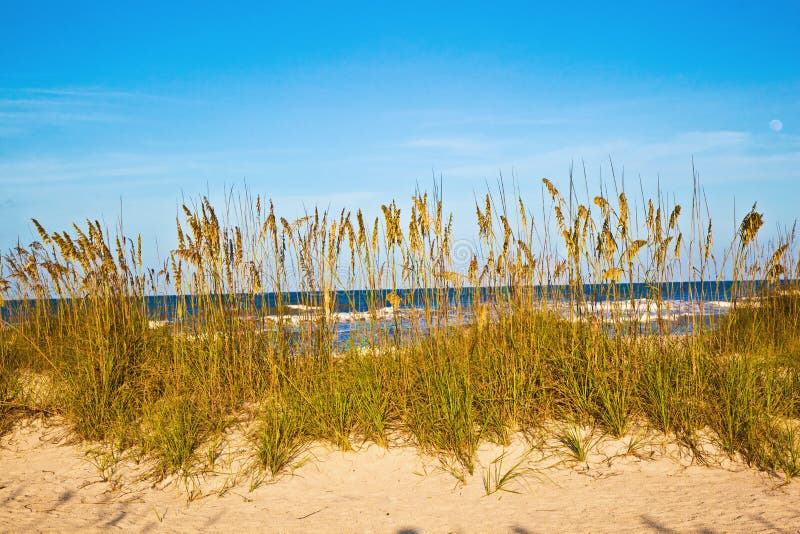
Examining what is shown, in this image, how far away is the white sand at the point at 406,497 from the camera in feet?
8.77

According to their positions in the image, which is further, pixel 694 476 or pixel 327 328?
pixel 327 328

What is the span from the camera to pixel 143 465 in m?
3.42

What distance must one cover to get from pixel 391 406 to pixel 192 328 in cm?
186

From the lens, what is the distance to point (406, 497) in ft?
9.89

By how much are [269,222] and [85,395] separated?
1.80m

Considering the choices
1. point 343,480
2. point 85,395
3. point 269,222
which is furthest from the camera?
point 269,222

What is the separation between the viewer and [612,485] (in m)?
3.02

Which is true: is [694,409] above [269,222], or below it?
below

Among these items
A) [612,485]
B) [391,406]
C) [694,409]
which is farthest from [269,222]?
[694,409]

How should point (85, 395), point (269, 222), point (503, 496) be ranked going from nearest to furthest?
point (503, 496), point (85, 395), point (269, 222)

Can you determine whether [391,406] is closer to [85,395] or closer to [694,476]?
[694,476]

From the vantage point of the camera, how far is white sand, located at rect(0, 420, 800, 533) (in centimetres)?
267

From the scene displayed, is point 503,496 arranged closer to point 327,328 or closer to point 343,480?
point 343,480

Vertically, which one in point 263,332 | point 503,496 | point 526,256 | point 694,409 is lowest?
point 503,496
